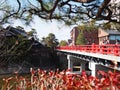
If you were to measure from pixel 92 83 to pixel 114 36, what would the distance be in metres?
51.5

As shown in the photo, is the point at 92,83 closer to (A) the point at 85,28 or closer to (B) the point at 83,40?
(A) the point at 85,28

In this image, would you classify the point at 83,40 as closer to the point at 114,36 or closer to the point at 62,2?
the point at 114,36

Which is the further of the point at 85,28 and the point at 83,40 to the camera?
the point at 83,40

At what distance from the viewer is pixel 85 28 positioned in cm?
1240

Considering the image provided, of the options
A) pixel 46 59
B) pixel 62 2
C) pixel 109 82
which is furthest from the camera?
pixel 46 59

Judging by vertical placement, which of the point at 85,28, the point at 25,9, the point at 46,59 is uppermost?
the point at 25,9

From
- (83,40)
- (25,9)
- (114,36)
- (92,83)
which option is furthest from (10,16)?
(83,40)

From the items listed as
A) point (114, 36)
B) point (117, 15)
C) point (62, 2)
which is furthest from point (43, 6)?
point (114, 36)

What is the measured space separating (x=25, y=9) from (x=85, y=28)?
2517mm

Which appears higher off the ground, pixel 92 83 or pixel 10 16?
pixel 10 16

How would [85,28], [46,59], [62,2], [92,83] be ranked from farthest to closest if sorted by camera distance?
1. [46,59]
2. [85,28]
3. [62,2]
4. [92,83]

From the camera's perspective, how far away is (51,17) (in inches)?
441

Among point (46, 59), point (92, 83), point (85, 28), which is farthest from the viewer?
point (46, 59)

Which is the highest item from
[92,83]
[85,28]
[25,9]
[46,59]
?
[25,9]
